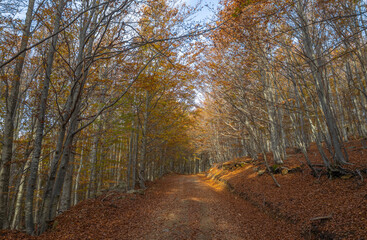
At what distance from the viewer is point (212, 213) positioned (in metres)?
7.37

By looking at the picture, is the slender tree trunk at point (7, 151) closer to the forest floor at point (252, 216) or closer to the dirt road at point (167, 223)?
the forest floor at point (252, 216)

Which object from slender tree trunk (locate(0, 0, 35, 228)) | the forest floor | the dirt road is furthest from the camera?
slender tree trunk (locate(0, 0, 35, 228))

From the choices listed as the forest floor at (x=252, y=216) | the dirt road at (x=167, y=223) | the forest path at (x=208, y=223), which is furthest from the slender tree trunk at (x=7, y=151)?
the forest path at (x=208, y=223)

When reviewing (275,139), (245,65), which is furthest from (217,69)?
(275,139)

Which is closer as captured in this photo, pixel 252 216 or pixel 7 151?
pixel 7 151

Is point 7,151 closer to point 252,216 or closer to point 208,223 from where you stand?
point 208,223

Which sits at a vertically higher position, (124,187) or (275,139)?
(275,139)

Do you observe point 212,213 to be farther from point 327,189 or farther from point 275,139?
point 275,139

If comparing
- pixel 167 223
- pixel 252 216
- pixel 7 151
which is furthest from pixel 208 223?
pixel 7 151

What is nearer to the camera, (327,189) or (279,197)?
(327,189)

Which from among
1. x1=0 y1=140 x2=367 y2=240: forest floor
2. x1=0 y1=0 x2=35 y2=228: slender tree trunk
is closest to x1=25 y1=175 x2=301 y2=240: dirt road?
x1=0 y1=140 x2=367 y2=240: forest floor

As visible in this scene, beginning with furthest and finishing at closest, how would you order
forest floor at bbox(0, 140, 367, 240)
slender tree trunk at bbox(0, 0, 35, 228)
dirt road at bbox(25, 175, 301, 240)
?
slender tree trunk at bbox(0, 0, 35, 228), dirt road at bbox(25, 175, 301, 240), forest floor at bbox(0, 140, 367, 240)

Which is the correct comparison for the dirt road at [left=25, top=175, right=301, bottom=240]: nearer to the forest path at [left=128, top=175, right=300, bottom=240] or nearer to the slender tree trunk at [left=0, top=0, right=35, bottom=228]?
the forest path at [left=128, top=175, right=300, bottom=240]

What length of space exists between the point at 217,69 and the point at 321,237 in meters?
9.35
